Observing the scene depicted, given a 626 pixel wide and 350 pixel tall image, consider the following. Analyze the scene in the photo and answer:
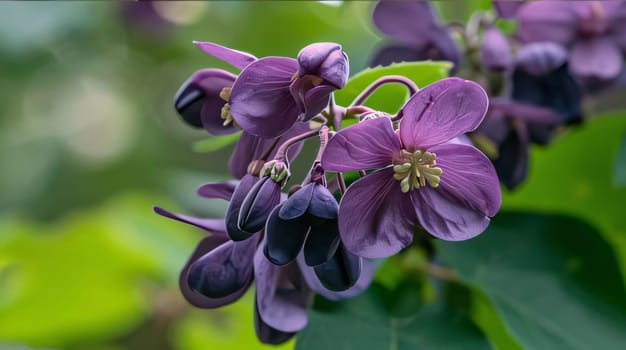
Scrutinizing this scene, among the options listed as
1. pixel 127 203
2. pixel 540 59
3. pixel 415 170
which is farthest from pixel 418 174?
pixel 127 203

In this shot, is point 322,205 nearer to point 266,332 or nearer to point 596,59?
point 266,332

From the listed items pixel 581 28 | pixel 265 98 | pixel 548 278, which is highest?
pixel 265 98

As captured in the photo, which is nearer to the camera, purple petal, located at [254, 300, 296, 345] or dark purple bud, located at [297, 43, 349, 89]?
dark purple bud, located at [297, 43, 349, 89]

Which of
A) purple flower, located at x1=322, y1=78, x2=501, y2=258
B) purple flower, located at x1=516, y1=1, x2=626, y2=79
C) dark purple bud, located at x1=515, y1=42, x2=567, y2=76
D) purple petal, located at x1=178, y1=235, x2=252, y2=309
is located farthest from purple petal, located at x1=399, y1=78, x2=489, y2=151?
purple flower, located at x1=516, y1=1, x2=626, y2=79

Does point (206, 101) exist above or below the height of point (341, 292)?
above

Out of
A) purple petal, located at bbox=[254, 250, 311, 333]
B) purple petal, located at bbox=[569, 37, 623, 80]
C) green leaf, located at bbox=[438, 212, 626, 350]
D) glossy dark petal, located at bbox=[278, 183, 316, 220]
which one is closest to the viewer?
glossy dark petal, located at bbox=[278, 183, 316, 220]

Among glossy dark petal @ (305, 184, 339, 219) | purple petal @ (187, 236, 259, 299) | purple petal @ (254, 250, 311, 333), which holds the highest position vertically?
glossy dark petal @ (305, 184, 339, 219)

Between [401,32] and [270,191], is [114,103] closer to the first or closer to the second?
[401,32]

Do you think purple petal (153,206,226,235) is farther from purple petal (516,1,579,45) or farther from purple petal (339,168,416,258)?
purple petal (516,1,579,45)
